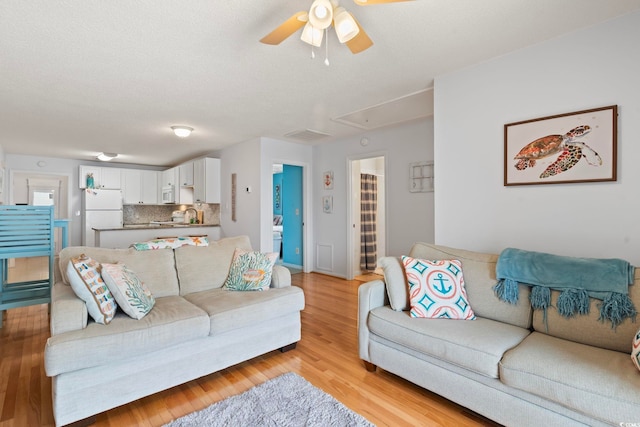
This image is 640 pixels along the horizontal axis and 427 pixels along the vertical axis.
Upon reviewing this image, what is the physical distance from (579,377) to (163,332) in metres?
2.15

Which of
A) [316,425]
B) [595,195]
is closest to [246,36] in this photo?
[316,425]

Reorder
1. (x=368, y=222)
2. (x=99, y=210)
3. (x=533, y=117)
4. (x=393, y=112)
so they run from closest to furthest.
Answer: (x=533, y=117), (x=393, y=112), (x=368, y=222), (x=99, y=210)

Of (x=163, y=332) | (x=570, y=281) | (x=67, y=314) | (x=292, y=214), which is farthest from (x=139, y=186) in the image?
(x=570, y=281)

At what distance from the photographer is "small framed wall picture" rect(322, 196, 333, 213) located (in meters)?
5.60

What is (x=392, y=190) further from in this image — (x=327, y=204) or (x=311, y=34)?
(x=311, y=34)

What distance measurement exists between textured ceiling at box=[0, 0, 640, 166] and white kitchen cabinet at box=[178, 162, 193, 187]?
2.31 meters

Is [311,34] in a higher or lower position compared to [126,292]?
higher

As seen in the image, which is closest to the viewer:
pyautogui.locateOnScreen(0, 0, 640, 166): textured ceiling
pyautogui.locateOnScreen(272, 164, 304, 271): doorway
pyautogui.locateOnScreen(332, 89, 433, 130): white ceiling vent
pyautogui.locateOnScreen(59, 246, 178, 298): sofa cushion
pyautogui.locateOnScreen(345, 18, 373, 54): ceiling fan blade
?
pyautogui.locateOnScreen(345, 18, 373, 54): ceiling fan blade

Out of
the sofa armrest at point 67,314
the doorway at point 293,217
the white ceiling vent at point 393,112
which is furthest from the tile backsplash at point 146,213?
the sofa armrest at point 67,314

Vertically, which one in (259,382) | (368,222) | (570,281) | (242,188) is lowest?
(259,382)

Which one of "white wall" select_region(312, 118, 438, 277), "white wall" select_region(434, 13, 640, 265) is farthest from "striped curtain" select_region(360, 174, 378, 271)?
"white wall" select_region(434, 13, 640, 265)

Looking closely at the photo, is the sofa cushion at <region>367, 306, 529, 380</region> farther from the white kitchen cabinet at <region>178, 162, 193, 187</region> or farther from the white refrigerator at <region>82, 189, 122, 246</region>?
the white refrigerator at <region>82, 189, 122, 246</region>

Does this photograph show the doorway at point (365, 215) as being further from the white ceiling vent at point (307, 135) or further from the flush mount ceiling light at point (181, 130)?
the flush mount ceiling light at point (181, 130)

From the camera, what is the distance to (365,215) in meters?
5.75
